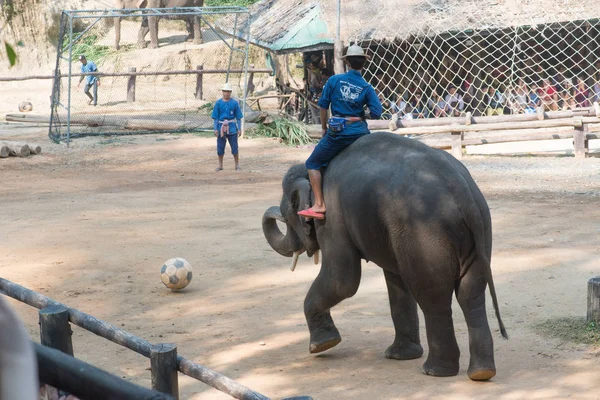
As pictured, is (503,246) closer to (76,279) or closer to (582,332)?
(582,332)

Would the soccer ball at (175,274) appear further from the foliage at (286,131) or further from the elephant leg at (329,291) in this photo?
the foliage at (286,131)

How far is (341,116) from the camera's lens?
7332 millimetres

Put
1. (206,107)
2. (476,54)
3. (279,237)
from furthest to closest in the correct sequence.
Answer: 1. (206,107)
2. (476,54)
3. (279,237)

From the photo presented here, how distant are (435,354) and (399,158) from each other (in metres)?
1.43

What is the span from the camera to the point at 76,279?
960 cm

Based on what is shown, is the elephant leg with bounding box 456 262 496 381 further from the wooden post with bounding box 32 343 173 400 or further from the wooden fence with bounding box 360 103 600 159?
the wooden fence with bounding box 360 103 600 159

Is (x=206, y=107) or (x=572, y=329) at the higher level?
(x=206, y=107)

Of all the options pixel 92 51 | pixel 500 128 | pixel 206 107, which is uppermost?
pixel 92 51

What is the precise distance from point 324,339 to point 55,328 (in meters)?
2.79

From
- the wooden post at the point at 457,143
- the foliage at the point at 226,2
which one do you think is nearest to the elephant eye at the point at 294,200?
the wooden post at the point at 457,143

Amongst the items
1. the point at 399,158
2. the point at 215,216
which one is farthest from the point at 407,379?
the point at 215,216

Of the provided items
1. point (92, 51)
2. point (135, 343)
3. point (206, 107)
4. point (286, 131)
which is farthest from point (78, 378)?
point (92, 51)

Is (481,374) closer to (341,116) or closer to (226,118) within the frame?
(341,116)

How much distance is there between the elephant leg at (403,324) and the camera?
7.06 metres
